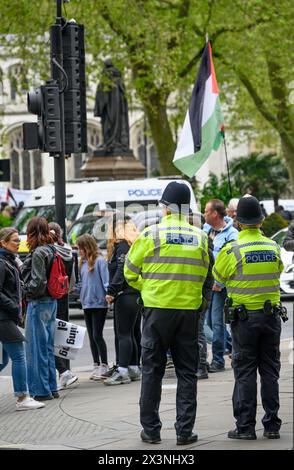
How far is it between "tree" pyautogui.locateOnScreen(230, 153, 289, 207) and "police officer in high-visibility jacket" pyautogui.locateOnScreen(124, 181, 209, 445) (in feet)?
127

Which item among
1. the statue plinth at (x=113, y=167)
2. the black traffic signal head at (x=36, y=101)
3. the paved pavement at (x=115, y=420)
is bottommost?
the paved pavement at (x=115, y=420)

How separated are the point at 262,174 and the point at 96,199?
90.0 ft

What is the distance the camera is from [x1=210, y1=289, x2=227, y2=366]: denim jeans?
43.2 ft

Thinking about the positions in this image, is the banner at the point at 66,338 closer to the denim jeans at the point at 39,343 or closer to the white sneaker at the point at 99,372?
the denim jeans at the point at 39,343

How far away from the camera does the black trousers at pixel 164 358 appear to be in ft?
29.2

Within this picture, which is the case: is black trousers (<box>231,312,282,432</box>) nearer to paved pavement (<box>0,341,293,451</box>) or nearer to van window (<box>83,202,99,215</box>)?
paved pavement (<box>0,341,293,451</box>)

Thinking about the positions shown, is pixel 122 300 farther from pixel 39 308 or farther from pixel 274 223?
pixel 274 223

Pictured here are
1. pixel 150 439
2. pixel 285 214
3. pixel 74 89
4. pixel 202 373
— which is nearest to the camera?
pixel 150 439

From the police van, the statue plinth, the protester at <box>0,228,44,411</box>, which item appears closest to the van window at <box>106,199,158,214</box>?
the police van

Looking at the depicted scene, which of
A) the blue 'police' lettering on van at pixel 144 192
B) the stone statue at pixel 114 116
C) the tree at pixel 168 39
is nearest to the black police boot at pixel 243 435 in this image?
the blue 'police' lettering on van at pixel 144 192

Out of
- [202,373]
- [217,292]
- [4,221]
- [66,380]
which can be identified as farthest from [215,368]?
[4,221]

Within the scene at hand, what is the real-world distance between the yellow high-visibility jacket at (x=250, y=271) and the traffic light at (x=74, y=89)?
4756 millimetres

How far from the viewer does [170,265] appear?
29.6ft
